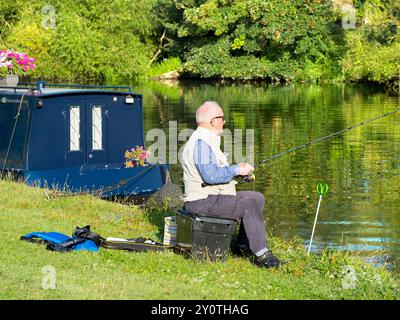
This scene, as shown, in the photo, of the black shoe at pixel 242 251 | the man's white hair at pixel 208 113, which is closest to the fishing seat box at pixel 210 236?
the black shoe at pixel 242 251

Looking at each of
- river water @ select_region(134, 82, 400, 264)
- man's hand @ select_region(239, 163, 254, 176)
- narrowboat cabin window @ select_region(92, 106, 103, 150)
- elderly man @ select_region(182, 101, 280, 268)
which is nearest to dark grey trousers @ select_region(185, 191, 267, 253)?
elderly man @ select_region(182, 101, 280, 268)

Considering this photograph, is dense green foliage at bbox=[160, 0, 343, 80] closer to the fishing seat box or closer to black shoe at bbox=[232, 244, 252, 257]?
black shoe at bbox=[232, 244, 252, 257]

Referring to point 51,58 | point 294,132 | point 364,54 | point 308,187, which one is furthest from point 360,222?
point 51,58

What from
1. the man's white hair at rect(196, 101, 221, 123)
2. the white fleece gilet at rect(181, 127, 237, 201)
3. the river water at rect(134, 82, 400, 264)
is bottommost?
the river water at rect(134, 82, 400, 264)

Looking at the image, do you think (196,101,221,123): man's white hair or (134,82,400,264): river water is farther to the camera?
(134,82,400,264): river water

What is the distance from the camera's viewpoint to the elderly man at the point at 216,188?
932 centimetres

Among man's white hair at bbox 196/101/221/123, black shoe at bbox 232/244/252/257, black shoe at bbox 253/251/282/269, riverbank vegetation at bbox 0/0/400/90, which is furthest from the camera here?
riverbank vegetation at bbox 0/0/400/90

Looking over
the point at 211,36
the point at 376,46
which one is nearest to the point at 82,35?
the point at 211,36

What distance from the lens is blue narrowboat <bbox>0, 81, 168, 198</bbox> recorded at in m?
16.7

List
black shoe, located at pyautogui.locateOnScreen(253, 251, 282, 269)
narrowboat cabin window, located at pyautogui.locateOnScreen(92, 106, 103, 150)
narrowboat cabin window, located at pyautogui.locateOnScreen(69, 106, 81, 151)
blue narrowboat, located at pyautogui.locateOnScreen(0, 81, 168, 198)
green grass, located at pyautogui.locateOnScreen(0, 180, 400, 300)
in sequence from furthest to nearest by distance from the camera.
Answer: narrowboat cabin window, located at pyautogui.locateOnScreen(92, 106, 103, 150)
narrowboat cabin window, located at pyautogui.locateOnScreen(69, 106, 81, 151)
blue narrowboat, located at pyautogui.locateOnScreen(0, 81, 168, 198)
black shoe, located at pyautogui.locateOnScreen(253, 251, 282, 269)
green grass, located at pyautogui.locateOnScreen(0, 180, 400, 300)

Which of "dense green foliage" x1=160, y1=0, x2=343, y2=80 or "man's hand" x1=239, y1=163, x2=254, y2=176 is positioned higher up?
"dense green foliage" x1=160, y1=0, x2=343, y2=80

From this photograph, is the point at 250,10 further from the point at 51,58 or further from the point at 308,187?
the point at 308,187

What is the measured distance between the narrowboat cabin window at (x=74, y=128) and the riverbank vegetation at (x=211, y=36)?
37522mm

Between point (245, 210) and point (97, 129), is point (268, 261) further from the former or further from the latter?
point (97, 129)
